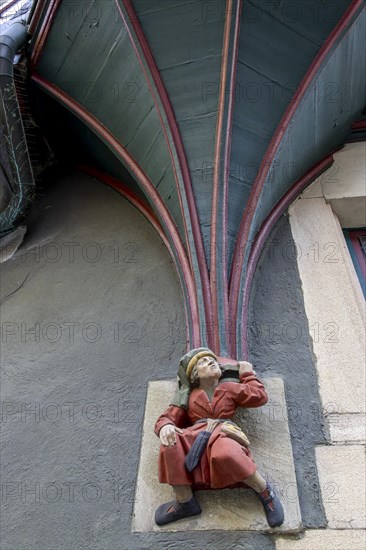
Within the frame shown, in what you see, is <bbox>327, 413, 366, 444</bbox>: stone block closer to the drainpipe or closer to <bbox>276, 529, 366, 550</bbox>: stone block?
<bbox>276, 529, 366, 550</bbox>: stone block

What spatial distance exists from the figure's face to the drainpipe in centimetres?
205

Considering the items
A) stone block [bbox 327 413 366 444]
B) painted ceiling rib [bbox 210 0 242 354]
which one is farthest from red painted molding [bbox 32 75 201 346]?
stone block [bbox 327 413 366 444]

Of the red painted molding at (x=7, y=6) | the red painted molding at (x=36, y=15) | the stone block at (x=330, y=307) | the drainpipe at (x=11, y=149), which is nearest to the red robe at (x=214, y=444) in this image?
the stone block at (x=330, y=307)

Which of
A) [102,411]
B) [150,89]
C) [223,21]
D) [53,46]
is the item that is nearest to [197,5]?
[223,21]

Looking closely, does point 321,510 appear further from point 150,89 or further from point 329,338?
point 150,89

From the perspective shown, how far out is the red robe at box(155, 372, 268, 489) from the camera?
202 cm

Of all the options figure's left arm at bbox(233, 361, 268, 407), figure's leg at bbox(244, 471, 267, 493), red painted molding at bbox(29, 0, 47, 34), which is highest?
red painted molding at bbox(29, 0, 47, 34)

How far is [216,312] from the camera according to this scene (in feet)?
8.71

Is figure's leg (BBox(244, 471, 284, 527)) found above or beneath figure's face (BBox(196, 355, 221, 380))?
beneath

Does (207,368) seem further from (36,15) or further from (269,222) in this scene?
(36,15)

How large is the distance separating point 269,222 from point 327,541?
178 cm

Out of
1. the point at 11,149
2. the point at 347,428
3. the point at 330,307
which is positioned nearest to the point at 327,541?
the point at 347,428

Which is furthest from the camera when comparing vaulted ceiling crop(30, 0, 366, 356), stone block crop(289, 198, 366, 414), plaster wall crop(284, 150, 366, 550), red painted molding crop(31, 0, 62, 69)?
red painted molding crop(31, 0, 62, 69)

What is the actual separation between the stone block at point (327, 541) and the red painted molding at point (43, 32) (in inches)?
131
